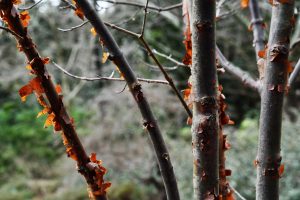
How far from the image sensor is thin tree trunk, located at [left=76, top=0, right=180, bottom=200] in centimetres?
62

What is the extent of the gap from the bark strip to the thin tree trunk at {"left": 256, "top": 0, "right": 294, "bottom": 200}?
Result: 30 cm

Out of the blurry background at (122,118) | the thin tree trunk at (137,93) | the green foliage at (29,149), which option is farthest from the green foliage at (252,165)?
the green foliage at (29,149)

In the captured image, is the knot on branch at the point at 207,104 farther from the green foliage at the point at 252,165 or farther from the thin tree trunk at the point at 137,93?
the green foliage at the point at 252,165

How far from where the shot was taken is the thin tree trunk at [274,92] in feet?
2.26

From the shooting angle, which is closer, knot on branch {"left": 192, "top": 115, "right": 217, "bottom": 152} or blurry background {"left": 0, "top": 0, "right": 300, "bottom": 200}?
knot on branch {"left": 192, "top": 115, "right": 217, "bottom": 152}

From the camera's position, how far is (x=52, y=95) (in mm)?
648

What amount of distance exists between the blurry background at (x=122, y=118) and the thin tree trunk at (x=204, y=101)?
4.72 feet

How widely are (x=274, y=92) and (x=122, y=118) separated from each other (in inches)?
160

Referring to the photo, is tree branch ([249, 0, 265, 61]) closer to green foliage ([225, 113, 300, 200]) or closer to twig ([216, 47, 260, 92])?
twig ([216, 47, 260, 92])

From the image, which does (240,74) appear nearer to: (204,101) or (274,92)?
(274,92)

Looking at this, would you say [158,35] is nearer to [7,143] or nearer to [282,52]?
[7,143]

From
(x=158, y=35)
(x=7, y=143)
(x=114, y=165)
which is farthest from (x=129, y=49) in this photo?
(x=7, y=143)

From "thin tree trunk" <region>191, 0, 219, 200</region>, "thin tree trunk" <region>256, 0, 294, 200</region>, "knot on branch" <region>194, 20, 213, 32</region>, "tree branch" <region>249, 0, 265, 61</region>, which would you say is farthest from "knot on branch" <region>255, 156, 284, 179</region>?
"tree branch" <region>249, 0, 265, 61</region>

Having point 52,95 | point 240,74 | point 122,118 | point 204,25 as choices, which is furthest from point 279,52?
point 122,118
